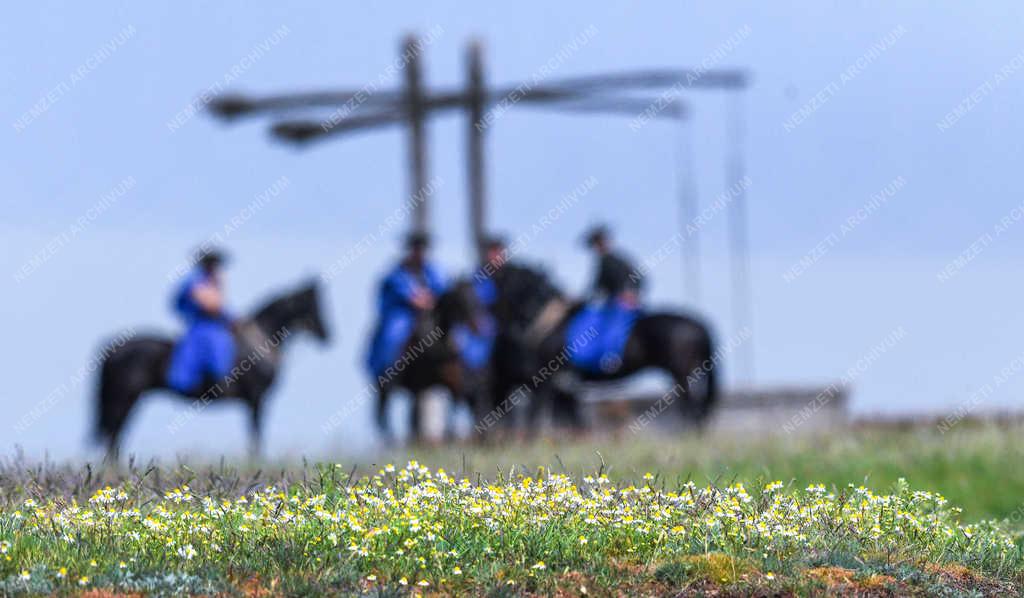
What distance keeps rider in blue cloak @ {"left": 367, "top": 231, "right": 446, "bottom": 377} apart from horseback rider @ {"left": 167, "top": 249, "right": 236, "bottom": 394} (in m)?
2.04

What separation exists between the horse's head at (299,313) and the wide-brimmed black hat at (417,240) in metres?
1.38

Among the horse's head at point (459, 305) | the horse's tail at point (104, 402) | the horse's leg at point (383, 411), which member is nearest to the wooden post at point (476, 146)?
the horse's head at point (459, 305)

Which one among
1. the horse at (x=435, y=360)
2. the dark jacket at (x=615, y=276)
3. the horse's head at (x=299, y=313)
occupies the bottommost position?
the horse at (x=435, y=360)

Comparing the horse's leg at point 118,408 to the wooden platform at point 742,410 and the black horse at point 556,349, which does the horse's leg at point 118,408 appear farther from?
the wooden platform at point 742,410

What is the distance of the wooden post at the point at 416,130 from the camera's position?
70.8 ft

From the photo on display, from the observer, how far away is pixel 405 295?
742 inches

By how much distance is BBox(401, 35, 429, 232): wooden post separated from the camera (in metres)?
21.6

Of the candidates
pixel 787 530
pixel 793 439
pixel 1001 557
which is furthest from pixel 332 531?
pixel 793 439

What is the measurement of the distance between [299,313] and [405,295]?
59.7 inches

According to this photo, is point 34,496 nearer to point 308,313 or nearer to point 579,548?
point 579,548

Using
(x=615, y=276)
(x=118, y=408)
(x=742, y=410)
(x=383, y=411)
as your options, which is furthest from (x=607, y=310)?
(x=118, y=408)

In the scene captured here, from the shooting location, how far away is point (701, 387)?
814 inches

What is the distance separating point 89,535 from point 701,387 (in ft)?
47.6

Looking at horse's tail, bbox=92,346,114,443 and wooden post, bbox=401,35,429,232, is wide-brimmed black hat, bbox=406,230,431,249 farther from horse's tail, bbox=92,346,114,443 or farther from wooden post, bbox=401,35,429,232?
horse's tail, bbox=92,346,114,443
